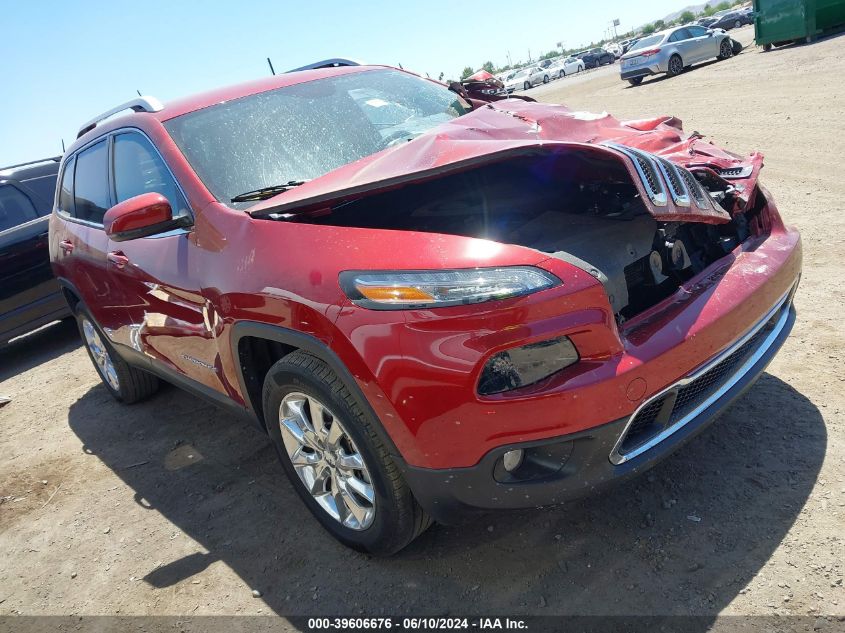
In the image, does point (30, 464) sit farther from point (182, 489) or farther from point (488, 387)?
point (488, 387)

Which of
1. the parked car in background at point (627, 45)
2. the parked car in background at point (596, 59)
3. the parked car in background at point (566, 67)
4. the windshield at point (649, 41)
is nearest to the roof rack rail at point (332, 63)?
the windshield at point (649, 41)

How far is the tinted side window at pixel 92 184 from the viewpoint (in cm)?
393

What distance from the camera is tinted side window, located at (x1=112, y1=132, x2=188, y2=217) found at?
119 inches

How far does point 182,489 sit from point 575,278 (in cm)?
249

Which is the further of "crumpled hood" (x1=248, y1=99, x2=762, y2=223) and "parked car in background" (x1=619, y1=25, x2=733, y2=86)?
"parked car in background" (x1=619, y1=25, x2=733, y2=86)

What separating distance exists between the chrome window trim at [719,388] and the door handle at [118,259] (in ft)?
8.57

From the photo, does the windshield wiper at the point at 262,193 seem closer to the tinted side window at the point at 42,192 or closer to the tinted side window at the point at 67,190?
the tinted side window at the point at 67,190

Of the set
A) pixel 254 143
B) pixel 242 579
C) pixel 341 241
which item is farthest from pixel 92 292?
pixel 341 241

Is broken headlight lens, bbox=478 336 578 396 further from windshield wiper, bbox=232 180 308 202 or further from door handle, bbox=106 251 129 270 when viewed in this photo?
door handle, bbox=106 251 129 270

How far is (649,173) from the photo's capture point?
91.5 inches

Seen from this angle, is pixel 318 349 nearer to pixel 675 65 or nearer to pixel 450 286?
pixel 450 286

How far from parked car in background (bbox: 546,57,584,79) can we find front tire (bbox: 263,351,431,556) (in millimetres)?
46784

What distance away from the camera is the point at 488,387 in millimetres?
2002

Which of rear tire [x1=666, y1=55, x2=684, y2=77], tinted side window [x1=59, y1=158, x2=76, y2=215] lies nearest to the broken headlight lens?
tinted side window [x1=59, y1=158, x2=76, y2=215]
